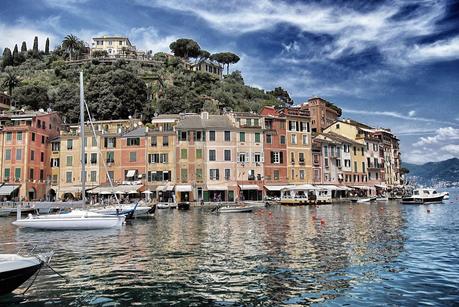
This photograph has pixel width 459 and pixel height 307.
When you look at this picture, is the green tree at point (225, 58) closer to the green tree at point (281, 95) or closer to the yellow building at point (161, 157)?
the green tree at point (281, 95)

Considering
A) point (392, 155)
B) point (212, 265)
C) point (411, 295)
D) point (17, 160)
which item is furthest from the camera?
point (392, 155)

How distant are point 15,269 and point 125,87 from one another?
89.9 metres

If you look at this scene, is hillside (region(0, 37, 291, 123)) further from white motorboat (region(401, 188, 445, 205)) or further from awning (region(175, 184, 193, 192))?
white motorboat (region(401, 188, 445, 205))

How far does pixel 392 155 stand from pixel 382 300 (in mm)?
94598

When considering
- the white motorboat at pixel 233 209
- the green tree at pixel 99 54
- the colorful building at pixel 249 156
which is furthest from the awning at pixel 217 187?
the green tree at pixel 99 54

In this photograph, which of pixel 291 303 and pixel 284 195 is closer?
pixel 291 303

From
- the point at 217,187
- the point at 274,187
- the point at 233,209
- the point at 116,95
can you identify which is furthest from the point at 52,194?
the point at 116,95

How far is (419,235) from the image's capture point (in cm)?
2461

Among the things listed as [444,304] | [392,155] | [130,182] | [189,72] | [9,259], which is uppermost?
[189,72]

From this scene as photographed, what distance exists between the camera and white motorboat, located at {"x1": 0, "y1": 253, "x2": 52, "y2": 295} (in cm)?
1080

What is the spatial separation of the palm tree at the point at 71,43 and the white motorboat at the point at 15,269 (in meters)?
131

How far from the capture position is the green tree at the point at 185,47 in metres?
134

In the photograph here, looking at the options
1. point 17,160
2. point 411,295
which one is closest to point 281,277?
point 411,295

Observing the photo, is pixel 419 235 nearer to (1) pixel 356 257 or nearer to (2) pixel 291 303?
(1) pixel 356 257
